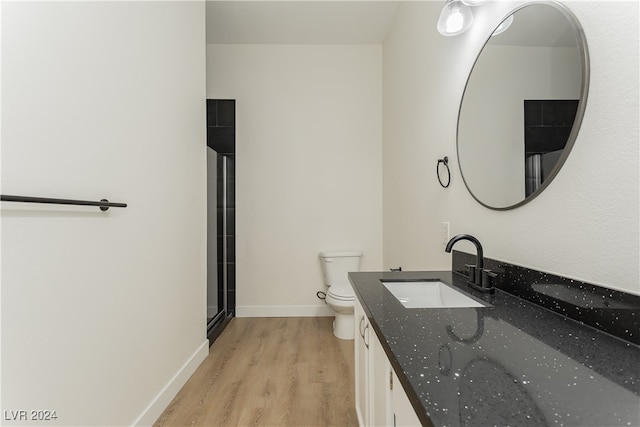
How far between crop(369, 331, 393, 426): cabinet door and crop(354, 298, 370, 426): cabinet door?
0.08 metres

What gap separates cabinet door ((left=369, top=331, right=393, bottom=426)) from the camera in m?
0.90

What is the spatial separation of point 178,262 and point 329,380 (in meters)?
1.20

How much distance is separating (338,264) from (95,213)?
2280 mm

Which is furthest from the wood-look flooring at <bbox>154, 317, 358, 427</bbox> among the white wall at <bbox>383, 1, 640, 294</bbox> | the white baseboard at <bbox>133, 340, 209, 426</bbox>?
the white wall at <bbox>383, 1, 640, 294</bbox>

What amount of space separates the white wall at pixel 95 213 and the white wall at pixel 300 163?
126 cm

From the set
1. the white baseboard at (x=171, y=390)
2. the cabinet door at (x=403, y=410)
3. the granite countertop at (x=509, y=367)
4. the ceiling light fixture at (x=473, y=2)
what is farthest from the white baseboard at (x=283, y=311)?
the ceiling light fixture at (x=473, y=2)

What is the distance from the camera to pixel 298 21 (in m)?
2.91

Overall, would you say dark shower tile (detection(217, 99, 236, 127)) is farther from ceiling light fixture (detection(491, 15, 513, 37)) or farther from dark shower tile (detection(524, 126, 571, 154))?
dark shower tile (detection(524, 126, 571, 154))

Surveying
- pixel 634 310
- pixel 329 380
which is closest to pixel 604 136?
pixel 634 310

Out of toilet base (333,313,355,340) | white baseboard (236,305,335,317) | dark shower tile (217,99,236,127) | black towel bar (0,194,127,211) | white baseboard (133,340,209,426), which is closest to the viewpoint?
black towel bar (0,194,127,211)

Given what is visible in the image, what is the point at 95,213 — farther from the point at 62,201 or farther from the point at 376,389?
the point at 376,389

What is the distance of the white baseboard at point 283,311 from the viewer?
131 inches

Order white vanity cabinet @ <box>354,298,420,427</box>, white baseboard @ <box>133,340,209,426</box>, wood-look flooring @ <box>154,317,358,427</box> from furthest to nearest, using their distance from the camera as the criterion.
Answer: wood-look flooring @ <box>154,317,358,427</box> < white baseboard @ <box>133,340,209,426</box> < white vanity cabinet @ <box>354,298,420,427</box>

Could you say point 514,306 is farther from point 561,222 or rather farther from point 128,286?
point 128,286
